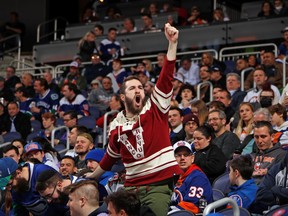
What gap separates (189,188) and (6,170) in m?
2.65

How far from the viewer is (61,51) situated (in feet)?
68.9

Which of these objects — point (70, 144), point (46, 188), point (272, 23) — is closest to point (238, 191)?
point (46, 188)

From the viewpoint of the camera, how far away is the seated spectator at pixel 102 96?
1612 cm

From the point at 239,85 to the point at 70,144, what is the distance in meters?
2.99

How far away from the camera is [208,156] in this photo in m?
10.1

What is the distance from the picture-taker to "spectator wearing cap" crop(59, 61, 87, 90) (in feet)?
58.6

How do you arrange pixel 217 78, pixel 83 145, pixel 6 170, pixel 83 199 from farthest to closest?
pixel 217 78
pixel 83 145
pixel 6 170
pixel 83 199

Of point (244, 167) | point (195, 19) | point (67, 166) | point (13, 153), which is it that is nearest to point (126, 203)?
point (244, 167)

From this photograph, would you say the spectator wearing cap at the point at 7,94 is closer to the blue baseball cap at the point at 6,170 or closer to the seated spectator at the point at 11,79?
the seated spectator at the point at 11,79

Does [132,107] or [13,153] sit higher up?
[132,107]

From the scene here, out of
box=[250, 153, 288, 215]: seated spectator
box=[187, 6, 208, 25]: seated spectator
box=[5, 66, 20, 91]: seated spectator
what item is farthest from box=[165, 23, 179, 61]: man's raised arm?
box=[187, 6, 208, 25]: seated spectator

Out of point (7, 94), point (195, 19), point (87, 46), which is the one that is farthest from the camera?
point (195, 19)

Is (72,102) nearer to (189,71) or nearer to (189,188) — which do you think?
(189,71)

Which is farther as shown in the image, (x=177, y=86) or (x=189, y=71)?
(x=189, y=71)
